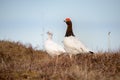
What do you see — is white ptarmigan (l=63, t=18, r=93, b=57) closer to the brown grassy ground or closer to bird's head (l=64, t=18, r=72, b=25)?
the brown grassy ground

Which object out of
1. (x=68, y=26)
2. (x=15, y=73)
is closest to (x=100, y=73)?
(x=15, y=73)

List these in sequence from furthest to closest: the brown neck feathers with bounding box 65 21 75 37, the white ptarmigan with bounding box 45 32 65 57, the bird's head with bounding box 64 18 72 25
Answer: the white ptarmigan with bounding box 45 32 65 57, the bird's head with bounding box 64 18 72 25, the brown neck feathers with bounding box 65 21 75 37

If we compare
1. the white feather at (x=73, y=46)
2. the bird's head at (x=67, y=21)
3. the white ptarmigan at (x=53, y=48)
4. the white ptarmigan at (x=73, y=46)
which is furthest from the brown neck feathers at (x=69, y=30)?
the white ptarmigan at (x=53, y=48)

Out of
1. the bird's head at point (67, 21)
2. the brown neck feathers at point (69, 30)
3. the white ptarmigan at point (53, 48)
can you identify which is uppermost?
the bird's head at point (67, 21)

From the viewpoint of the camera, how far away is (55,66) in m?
11.3

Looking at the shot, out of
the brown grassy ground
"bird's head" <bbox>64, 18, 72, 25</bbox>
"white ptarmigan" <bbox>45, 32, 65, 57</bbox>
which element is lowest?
the brown grassy ground

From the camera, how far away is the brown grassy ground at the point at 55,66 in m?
9.71

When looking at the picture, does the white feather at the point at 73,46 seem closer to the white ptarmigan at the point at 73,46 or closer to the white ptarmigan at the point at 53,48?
the white ptarmigan at the point at 73,46

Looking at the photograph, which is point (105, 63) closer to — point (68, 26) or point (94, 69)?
point (94, 69)

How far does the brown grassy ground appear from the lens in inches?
382

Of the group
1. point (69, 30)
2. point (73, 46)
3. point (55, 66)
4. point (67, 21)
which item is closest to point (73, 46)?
point (73, 46)

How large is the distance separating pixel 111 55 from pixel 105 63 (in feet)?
2.24

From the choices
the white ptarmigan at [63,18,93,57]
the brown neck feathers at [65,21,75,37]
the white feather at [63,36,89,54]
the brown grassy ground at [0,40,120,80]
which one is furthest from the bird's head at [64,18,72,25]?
the brown grassy ground at [0,40,120,80]

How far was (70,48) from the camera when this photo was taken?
13.7 meters
